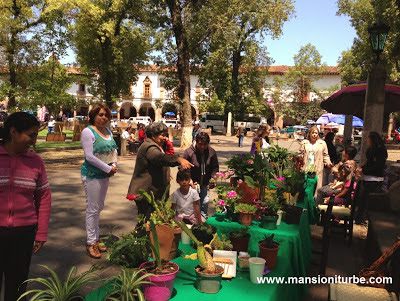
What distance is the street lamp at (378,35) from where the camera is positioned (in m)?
7.66

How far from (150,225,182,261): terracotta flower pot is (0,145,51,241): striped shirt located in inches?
36.6

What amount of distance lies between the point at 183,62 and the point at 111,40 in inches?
208

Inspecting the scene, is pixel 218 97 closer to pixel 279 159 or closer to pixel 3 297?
pixel 279 159

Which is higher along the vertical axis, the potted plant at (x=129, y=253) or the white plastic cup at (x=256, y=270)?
the potted plant at (x=129, y=253)

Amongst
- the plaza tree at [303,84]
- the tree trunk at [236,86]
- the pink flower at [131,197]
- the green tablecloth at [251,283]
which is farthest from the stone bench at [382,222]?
the plaza tree at [303,84]

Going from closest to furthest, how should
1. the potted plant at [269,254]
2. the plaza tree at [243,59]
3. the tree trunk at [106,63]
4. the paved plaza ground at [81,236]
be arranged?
the potted plant at [269,254] < the paved plaza ground at [81,236] < the tree trunk at [106,63] < the plaza tree at [243,59]

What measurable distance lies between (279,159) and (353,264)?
1.82 m

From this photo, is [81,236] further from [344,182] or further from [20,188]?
[344,182]

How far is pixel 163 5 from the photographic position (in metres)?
18.0

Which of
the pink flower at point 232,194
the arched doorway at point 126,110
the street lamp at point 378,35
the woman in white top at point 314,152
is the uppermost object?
the street lamp at point 378,35

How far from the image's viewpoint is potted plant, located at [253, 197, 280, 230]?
353cm

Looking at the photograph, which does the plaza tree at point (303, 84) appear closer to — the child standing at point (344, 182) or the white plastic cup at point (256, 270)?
the child standing at point (344, 182)

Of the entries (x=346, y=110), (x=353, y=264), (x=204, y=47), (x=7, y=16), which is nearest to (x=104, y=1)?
(x=7, y=16)

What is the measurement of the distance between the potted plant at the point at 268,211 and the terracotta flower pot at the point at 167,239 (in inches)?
47.6
